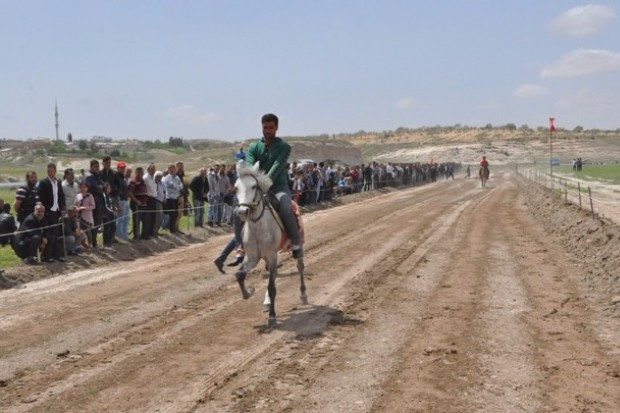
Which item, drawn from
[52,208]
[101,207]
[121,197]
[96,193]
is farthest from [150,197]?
[52,208]

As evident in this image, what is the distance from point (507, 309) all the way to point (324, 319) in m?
2.80

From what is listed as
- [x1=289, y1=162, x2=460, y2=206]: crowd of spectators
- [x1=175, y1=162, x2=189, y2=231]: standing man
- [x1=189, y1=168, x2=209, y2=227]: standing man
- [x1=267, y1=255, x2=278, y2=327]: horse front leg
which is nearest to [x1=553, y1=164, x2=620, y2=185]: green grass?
[x1=289, y1=162, x2=460, y2=206]: crowd of spectators

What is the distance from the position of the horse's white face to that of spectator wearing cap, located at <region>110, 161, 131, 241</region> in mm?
9523

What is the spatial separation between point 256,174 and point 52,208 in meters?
7.41

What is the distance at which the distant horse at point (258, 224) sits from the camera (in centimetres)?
962

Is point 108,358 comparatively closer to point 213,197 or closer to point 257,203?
point 257,203

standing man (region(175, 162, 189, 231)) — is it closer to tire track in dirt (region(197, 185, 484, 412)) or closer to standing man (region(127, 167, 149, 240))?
A: standing man (region(127, 167, 149, 240))

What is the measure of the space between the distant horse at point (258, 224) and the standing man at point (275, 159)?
0.74 feet

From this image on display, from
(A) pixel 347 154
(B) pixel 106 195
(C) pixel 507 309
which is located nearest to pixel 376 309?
(C) pixel 507 309

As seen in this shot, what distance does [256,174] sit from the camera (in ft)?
32.4

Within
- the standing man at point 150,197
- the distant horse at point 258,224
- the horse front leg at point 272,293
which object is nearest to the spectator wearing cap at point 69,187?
the standing man at point 150,197

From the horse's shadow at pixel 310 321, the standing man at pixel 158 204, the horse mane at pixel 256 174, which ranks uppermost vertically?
the horse mane at pixel 256 174

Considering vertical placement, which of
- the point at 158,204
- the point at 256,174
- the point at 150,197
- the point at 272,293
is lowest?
the point at 272,293

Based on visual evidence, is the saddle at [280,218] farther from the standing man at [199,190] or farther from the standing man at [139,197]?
the standing man at [199,190]
